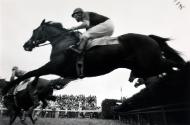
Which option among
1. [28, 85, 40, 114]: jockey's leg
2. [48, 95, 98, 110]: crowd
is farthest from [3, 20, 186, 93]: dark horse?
→ [48, 95, 98, 110]: crowd

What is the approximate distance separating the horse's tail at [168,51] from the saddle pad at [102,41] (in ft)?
2.29

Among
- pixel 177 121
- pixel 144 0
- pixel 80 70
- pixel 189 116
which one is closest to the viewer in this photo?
pixel 189 116

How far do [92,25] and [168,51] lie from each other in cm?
155

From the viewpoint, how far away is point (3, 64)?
5969 mm

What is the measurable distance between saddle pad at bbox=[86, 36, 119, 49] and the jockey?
9 cm

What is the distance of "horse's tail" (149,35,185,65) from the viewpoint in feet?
17.3

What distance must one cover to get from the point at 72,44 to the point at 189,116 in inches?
101

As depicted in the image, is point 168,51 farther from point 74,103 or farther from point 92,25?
point 74,103

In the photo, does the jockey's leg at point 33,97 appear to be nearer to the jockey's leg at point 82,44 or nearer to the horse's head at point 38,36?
the horse's head at point 38,36

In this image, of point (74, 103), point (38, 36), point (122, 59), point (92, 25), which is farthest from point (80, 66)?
point (74, 103)

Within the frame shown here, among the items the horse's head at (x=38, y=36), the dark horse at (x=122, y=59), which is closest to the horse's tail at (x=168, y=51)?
the dark horse at (x=122, y=59)

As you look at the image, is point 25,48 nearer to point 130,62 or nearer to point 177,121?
point 130,62

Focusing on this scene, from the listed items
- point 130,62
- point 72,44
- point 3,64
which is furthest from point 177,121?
point 3,64

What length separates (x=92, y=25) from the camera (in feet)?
18.7
